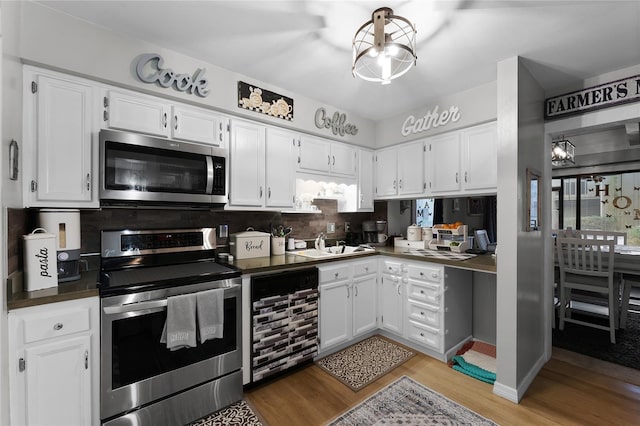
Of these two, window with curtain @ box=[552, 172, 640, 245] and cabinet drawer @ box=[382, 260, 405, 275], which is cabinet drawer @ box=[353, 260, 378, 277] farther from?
window with curtain @ box=[552, 172, 640, 245]

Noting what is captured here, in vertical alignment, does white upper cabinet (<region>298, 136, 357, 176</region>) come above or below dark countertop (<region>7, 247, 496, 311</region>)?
above

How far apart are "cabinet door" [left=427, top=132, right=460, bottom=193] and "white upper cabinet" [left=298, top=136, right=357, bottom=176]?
2.98ft

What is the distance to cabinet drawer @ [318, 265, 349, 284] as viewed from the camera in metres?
2.66

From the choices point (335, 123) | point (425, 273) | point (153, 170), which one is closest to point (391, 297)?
point (425, 273)

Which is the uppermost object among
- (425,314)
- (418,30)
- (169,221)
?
(418,30)

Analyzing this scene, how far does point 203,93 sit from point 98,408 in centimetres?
221

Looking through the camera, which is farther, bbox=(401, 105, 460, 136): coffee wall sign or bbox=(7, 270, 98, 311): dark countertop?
bbox=(401, 105, 460, 136): coffee wall sign

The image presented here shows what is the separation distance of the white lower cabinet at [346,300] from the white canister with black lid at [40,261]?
72.9 inches

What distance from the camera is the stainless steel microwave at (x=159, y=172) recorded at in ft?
6.31

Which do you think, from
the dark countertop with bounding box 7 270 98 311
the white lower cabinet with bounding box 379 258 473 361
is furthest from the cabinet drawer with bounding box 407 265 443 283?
the dark countertop with bounding box 7 270 98 311

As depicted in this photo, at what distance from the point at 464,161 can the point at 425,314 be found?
1.58 m

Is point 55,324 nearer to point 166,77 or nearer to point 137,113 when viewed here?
point 137,113

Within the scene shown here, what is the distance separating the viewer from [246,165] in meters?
2.61

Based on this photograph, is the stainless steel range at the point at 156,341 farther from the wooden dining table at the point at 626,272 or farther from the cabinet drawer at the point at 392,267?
the wooden dining table at the point at 626,272
